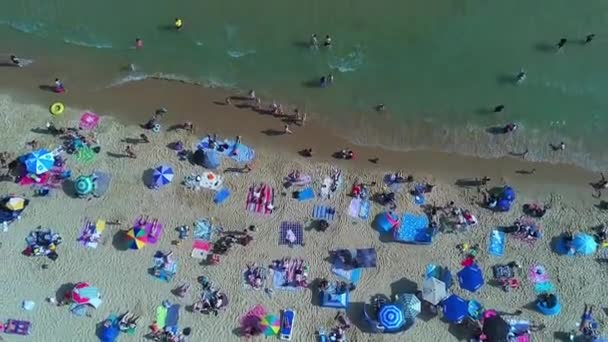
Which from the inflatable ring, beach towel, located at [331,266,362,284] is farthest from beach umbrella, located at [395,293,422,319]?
the inflatable ring

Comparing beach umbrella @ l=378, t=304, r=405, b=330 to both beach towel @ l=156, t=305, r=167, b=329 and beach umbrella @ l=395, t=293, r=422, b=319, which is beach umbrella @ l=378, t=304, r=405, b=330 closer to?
beach umbrella @ l=395, t=293, r=422, b=319

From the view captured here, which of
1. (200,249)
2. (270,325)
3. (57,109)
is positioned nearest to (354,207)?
(270,325)

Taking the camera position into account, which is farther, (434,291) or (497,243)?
(497,243)

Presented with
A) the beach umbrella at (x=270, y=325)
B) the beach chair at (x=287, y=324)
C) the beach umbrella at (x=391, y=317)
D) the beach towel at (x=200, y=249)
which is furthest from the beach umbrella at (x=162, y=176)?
the beach umbrella at (x=391, y=317)

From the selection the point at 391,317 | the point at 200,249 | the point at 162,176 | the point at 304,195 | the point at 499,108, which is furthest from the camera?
the point at 499,108

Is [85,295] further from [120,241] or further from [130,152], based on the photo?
[130,152]

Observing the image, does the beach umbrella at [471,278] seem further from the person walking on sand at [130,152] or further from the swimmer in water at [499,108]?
the person walking on sand at [130,152]

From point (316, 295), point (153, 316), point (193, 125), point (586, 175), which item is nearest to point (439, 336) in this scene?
point (316, 295)
